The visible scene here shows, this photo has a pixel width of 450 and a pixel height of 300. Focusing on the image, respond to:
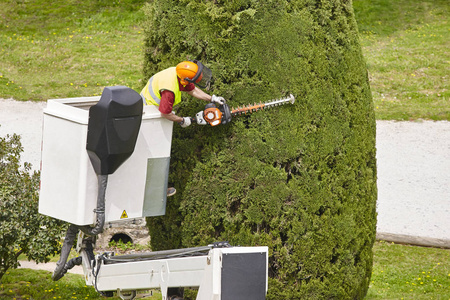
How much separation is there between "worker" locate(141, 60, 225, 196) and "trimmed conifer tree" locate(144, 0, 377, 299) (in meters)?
0.19

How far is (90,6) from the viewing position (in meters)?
20.2

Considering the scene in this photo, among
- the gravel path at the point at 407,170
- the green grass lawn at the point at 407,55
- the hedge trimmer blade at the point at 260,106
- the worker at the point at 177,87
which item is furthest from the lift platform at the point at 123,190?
the green grass lawn at the point at 407,55

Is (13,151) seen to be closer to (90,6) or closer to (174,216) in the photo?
(174,216)

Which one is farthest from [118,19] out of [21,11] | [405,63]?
[405,63]

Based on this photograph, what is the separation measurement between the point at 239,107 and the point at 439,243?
5563 mm

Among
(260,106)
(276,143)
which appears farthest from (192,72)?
(276,143)

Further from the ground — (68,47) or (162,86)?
(68,47)

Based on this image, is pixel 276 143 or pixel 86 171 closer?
pixel 86 171

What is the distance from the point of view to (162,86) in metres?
5.23

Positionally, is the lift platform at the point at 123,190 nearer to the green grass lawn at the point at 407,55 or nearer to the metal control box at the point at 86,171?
the metal control box at the point at 86,171

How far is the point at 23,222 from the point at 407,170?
8.28m

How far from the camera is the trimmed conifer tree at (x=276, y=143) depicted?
539 centimetres

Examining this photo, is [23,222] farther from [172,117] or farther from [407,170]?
[407,170]

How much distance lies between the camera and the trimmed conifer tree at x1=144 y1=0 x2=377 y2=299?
539 cm
